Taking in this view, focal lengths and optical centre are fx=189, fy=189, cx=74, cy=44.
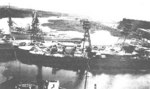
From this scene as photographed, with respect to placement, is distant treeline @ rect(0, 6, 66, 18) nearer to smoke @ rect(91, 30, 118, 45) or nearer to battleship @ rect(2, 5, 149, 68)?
smoke @ rect(91, 30, 118, 45)

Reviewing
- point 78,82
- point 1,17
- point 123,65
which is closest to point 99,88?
point 78,82

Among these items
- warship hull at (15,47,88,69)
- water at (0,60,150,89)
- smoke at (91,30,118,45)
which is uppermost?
smoke at (91,30,118,45)

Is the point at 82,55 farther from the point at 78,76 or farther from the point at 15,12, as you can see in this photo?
the point at 15,12

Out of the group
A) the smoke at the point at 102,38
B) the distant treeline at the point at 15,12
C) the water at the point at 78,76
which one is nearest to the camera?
the water at the point at 78,76

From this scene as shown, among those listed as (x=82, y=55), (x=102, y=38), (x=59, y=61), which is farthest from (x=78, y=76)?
(x=102, y=38)

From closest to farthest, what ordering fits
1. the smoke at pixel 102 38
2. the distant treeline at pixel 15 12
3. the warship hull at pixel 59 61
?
1. the warship hull at pixel 59 61
2. the smoke at pixel 102 38
3. the distant treeline at pixel 15 12

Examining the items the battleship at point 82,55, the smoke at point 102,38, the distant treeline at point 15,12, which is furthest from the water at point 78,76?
the distant treeline at point 15,12

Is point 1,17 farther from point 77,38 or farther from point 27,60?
point 27,60

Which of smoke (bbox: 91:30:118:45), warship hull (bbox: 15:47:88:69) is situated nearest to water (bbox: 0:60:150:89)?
warship hull (bbox: 15:47:88:69)

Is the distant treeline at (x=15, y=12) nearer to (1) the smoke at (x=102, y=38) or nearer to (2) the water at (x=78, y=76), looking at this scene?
(1) the smoke at (x=102, y=38)
